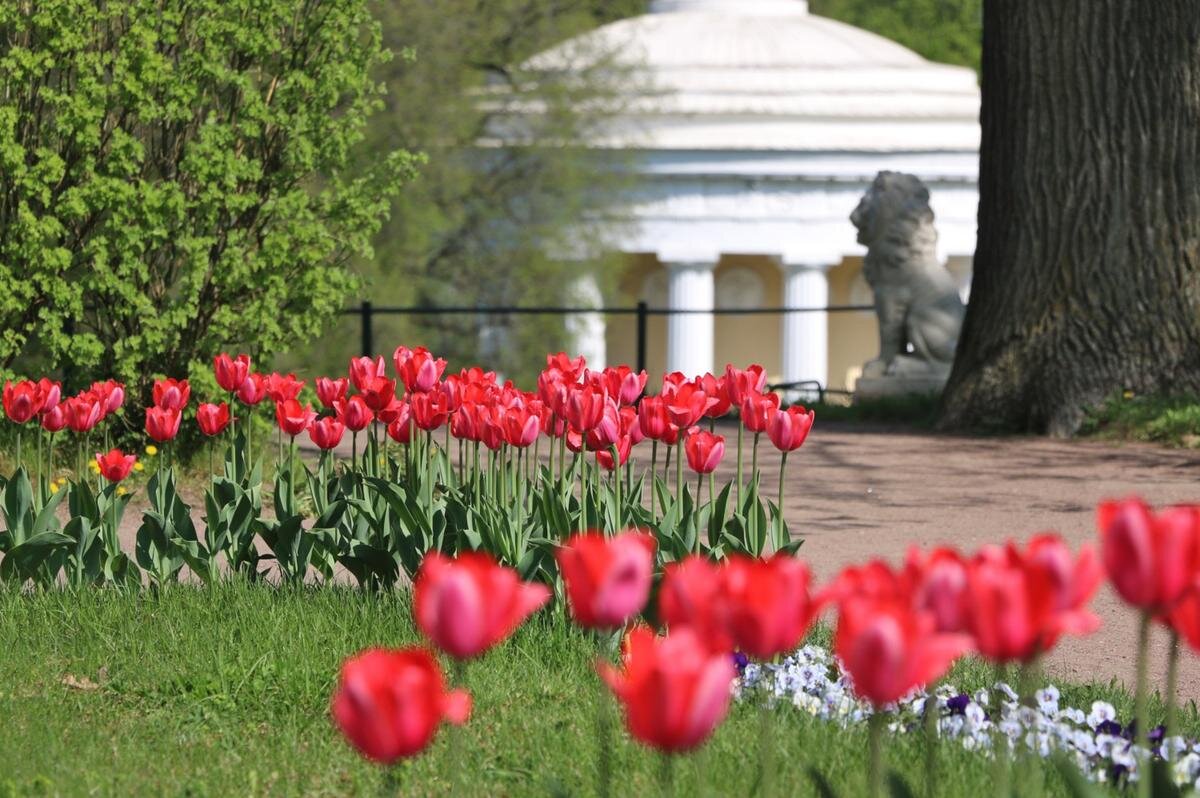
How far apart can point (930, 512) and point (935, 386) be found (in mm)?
7867

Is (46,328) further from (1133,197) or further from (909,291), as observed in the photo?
(909,291)

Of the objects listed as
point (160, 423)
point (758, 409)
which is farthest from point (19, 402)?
point (758, 409)

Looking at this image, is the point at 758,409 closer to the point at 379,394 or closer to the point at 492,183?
the point at 379,394

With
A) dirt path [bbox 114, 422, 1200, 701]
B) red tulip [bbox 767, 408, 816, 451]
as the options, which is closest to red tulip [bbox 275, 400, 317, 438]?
red tulip [bbox 767, 408, 816, 451]

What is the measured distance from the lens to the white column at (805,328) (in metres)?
36.3

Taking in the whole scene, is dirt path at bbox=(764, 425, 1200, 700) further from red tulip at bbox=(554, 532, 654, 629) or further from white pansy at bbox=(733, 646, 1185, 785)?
red tulip at bbox=(554, 532, 654, 629)

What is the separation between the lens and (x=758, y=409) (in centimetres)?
531

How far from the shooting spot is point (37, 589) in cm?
615

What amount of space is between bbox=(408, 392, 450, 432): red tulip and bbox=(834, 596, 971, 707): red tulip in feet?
11.4

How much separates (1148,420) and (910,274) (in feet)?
15.3

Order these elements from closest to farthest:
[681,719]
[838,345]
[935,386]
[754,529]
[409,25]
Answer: [681,719] → [754,529] → [935,386] → [409,25] → [838,345]

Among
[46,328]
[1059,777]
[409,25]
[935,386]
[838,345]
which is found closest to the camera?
[1059,777]

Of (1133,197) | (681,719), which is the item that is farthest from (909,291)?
(681,719)

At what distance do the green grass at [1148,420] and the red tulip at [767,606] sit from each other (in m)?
11.3
